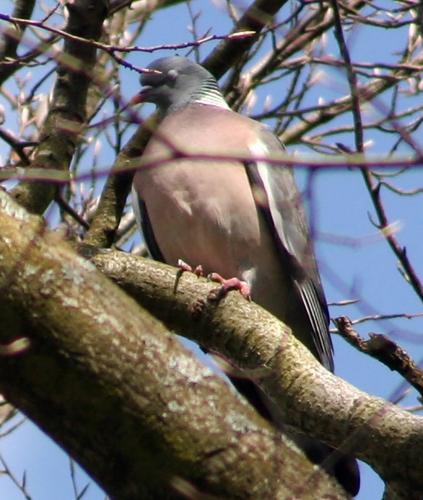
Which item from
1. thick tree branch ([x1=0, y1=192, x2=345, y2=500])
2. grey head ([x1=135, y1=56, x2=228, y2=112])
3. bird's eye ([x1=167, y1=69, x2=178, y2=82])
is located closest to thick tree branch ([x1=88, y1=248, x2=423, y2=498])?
thick tree branch ([x1=0, y1=192, x2=345, y2=500])

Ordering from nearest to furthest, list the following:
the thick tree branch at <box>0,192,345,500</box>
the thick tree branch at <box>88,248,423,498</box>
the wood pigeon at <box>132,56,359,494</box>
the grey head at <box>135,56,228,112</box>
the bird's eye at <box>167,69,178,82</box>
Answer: the thick tree branch at <box>0,192,345,500</box>
the thick tree branch at <box>88,248,423,498</box>
the wood pigeon at <box>132,56,359,494</box>
the grey head at <box>135,56,228,112</box>
the bird's eye at <box>167,69,178,82</box>

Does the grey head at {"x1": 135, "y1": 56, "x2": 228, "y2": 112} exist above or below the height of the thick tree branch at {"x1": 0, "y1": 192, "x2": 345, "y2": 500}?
above

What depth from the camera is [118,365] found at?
88.4 inches

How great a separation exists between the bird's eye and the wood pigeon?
65cm

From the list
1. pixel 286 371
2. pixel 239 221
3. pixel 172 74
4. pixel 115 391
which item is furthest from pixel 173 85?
pixel 115 391

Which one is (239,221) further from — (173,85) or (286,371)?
(286,371)

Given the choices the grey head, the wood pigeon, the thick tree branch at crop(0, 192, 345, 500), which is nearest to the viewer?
the thick tree branch at crop(0, 192, 345, 500)

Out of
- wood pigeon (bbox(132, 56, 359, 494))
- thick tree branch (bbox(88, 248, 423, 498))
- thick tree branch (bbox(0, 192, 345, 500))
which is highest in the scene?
wood pigeon (bbox(132, 56, 359, 494))

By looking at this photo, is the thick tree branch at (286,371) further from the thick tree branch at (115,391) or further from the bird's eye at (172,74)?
the bird's eye at (172,74)

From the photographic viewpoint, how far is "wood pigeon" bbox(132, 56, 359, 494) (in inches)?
183

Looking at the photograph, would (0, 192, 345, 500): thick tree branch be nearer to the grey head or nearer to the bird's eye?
the grey head

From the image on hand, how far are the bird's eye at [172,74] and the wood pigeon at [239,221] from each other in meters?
0.65

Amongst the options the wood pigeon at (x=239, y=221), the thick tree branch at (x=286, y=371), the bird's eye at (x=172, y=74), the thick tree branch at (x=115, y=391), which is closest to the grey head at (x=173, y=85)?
the bird's eye at (x=172, y=74)

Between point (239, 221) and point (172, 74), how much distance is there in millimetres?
1326
